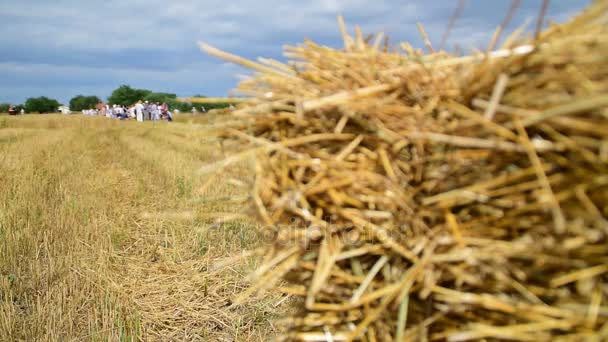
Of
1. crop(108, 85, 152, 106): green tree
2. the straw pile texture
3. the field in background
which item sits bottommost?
the field in background

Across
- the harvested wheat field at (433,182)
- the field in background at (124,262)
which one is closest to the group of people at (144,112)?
the field in background at (124,262)

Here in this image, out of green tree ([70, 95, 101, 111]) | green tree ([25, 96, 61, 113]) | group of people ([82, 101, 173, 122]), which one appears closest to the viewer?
group of people ([82, 101, 173, 122])

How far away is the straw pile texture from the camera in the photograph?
145 cm

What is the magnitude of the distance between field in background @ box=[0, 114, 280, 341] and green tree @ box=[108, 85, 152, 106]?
86.0 m

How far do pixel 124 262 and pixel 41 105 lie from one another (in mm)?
107321

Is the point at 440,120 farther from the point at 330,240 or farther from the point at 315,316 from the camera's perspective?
the point at 315,316

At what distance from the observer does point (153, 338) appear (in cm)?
319

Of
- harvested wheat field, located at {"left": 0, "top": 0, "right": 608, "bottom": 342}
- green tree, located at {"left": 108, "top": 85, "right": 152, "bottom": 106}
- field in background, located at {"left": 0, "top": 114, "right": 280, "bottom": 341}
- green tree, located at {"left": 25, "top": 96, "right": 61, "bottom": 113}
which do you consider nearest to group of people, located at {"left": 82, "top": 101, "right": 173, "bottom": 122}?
field in background, located at {"left": 0, "top": 114, "right": 280, "bottom": 341}

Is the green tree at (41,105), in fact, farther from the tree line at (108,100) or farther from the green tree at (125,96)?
the green tree at (125,96)

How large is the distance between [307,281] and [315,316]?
0.13m

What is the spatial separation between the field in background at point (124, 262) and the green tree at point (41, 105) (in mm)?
102572

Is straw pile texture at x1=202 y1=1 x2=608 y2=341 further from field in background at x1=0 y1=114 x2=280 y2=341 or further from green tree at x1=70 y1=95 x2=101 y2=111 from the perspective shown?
green tree at x1=70 y1=95 x2=101 y2=111

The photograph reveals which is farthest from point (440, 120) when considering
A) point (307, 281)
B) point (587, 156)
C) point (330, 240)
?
point (307, 281)

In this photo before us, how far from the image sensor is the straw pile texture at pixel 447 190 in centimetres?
145
